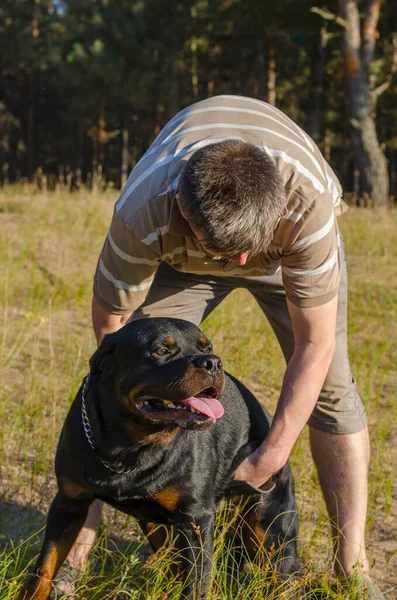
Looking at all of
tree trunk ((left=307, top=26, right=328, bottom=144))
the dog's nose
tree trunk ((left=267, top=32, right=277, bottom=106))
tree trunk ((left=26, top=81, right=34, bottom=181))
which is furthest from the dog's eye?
tree trunk ((left=26, top=81, right=34, bottom=181))

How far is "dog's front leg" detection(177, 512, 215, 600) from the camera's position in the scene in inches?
106

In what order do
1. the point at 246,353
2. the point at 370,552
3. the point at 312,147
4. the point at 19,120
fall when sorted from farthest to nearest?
the point at 19,120 → the point at 246,353 → the point at 370,552 → the point at 312,147

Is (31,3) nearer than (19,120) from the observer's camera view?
Yes

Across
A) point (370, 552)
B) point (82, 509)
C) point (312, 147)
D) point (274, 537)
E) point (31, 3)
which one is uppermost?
point (31, 3)

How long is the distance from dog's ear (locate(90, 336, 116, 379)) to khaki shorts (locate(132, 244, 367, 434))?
1.89 ft

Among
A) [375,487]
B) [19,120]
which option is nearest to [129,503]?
[375,487]

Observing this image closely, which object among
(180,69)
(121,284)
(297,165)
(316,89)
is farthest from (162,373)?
(180,69)

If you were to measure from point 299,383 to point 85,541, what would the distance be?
1.21 meters

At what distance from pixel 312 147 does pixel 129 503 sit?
160 centimetres

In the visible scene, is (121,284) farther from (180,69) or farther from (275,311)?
(180,69)

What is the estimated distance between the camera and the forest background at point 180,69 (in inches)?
714

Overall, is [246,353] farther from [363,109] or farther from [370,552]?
[363,109]

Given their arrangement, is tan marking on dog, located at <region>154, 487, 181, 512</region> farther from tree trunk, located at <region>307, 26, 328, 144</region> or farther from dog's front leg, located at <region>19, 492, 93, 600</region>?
tree trunk, located at <region>307, 26, 328, 144</region>

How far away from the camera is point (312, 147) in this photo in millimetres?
3057
